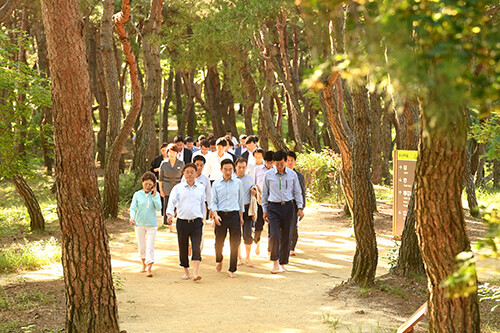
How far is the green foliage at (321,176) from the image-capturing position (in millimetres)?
18250

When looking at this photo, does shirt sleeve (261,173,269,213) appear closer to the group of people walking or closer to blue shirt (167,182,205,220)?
the group of people walking

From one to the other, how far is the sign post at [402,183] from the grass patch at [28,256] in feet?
19.4

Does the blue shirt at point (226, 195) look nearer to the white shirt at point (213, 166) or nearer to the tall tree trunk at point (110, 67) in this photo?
the white shirt at point (213, 166)

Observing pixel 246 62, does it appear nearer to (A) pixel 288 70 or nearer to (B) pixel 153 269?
(A) pixel 288 70

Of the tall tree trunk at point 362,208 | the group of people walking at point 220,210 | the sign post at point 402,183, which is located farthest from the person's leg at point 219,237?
the sign post at point 402,183

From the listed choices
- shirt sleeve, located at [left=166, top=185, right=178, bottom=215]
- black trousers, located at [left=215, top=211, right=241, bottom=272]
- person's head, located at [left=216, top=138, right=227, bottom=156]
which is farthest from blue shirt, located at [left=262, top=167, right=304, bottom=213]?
person's head, located at [left=216, top=138, right=227, bottom=156]

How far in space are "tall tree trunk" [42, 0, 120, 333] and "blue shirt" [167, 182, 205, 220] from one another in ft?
9.59

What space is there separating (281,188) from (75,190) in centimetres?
409

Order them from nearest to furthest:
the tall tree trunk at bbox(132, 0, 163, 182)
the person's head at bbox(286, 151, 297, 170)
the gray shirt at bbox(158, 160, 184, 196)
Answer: the person's head at bbox(286, 151, 297, 170) < the gray shirt at bbox(158, 160, 184, 196) < the tall tree trunk at bbox(132, 0, 163, 182)

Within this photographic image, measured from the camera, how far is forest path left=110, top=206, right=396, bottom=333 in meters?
7.28

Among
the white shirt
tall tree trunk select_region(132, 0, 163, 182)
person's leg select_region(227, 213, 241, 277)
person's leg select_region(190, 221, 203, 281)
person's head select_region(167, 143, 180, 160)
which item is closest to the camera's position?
person's leg select_region(190, 221, 203, 281)

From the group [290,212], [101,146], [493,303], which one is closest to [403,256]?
[493,303]

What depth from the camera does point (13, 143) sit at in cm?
1184

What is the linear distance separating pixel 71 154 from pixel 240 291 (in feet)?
11.5
